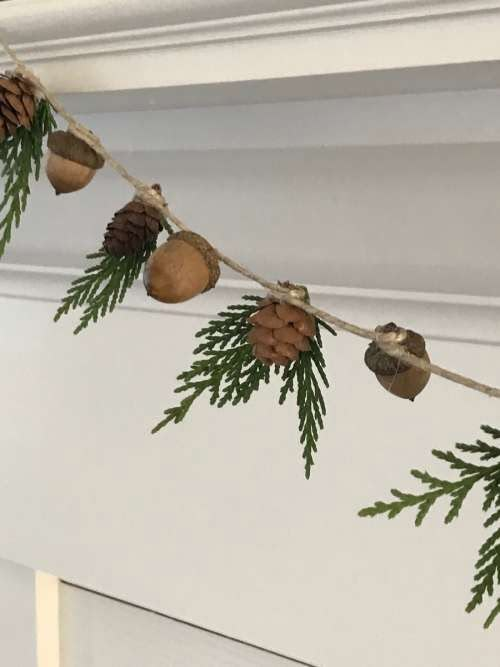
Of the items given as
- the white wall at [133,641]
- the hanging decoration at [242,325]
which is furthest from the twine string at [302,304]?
the white wall at [133,641]

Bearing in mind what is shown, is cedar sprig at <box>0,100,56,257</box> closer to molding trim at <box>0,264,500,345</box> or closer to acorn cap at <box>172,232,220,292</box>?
acorn cap at <box>172,232,220,292</box>

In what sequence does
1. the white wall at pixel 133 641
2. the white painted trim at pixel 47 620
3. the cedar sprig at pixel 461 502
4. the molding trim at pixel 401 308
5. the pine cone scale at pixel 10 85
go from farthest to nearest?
the white painted trim at pixel 47 620, the white wall at pixel 133 641, the molding trim at pixel 401 308, the pine cone scale at pixel 10 85, the cedar sprig at pixel 461 502

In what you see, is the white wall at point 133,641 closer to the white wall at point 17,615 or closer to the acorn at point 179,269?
the white wall at point 17,615

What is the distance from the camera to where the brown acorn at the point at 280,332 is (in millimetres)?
299

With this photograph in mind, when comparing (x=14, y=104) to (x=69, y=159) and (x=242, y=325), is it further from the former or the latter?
(x=242, y=325)

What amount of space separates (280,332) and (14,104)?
0.16 meters

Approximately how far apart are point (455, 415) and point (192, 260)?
0.28 meters

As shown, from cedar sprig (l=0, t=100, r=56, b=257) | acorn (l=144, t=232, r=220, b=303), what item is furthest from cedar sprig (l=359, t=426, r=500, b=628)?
cedar sprig (l=0, t=100, r=56, b=257)

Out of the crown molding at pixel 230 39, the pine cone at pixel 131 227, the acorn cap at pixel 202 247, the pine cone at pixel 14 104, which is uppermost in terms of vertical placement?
the crown molding at pixel 230 39

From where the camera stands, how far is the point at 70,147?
35cm

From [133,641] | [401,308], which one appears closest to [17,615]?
[133,641]

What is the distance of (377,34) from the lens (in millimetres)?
347

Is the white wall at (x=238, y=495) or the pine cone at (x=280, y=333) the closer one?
the pine cone at (x=280, y=333)

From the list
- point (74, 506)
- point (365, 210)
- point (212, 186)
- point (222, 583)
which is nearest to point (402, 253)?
point (365, 210)
